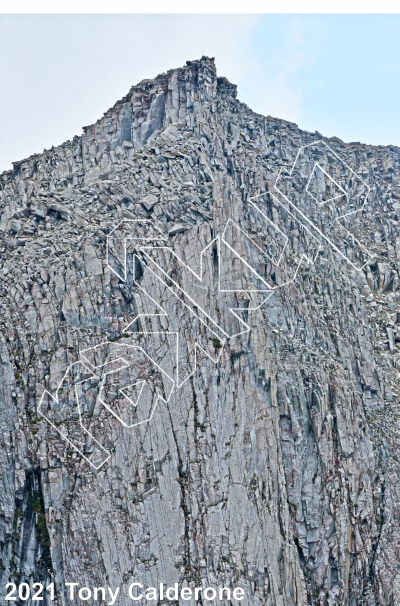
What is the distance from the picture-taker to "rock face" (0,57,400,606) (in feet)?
208

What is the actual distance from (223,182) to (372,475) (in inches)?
1140

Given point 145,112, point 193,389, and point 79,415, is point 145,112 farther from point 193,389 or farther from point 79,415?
point 79,415

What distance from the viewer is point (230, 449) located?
65.4m

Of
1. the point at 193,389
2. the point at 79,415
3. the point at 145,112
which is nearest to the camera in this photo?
the point at 79,415

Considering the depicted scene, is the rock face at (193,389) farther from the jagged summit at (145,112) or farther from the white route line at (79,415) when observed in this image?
the jagged summit at (145,112)

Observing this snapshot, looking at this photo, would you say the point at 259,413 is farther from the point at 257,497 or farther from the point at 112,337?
the point at 112,337

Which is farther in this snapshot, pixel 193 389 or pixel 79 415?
pixel 193 389

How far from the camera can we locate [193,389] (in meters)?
67.2

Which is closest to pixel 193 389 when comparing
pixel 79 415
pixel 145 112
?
pixel 79 415

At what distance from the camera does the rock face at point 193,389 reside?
6325 centimetres

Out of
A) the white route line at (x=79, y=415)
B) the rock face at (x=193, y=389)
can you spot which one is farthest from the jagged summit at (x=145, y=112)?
the white route line at (x=79, y=415)

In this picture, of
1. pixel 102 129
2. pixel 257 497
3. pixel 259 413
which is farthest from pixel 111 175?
pixel 257 497

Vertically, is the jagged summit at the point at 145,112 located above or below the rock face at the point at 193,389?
above

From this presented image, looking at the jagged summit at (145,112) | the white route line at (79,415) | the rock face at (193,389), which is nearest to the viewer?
the rock face at (193,389)
